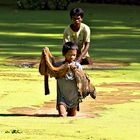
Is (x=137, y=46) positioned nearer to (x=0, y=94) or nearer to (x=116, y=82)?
(x=116, y=82)

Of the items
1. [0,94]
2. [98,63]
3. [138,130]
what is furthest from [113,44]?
[138,130]

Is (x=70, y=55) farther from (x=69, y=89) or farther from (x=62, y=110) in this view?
(x=62, y=110)

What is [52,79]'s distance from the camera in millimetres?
11898

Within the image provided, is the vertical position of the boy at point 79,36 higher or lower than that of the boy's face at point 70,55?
lower

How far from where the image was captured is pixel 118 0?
98.8ft

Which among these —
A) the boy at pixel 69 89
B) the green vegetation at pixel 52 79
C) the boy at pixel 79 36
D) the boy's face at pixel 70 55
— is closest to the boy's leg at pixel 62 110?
the boy at pixel 69 89

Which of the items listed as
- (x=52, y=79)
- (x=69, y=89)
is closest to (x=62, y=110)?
(x=69, y=89)

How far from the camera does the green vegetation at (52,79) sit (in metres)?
7.40

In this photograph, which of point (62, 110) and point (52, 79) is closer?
point (62, 110)

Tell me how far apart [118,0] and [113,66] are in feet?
55.3

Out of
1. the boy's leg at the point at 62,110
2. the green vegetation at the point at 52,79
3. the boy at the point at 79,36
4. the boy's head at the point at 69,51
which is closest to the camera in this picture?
the green vegetation at the point at 52,79

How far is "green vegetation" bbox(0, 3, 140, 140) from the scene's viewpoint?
7403 mm

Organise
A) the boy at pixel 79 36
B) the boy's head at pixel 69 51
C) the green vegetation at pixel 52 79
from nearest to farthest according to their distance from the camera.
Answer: the green vegetation at pixel 52 79
the boy's head at pixel 69 51
the boy at pixel 79 36

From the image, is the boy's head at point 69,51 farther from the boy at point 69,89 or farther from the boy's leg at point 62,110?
the boy's leg at point 62,110
